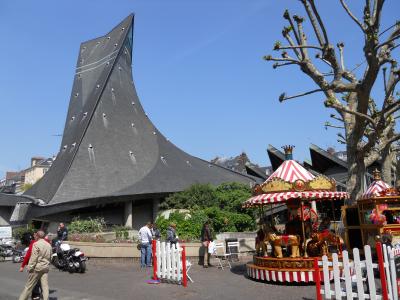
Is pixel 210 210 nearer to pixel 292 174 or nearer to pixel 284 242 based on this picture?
pixel 292 174

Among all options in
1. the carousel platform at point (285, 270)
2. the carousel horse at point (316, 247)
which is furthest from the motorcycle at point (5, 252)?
the carousel horse at point (316, 247)

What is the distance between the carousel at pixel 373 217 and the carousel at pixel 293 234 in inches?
50.4

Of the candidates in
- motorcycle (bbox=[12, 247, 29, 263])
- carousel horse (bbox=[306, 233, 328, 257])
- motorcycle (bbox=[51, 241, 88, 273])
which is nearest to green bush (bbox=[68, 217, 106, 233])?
motorcycle (bbox=[12, 247, 29, 263])

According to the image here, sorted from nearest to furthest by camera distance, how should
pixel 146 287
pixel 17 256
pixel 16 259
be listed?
pixel 146 287
pixel 16 259
pixel 17 256

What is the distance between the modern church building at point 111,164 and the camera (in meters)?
30.6

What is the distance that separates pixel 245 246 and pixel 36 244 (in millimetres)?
10247

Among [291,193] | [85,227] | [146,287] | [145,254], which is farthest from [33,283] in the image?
[85,227]

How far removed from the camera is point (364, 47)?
1199 centimetres

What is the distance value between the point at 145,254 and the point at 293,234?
5.14m

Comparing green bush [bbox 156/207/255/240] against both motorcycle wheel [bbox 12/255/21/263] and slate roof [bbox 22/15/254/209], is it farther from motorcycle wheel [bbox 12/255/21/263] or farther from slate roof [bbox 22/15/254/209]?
slate roof [bbox 22/15/254/209]

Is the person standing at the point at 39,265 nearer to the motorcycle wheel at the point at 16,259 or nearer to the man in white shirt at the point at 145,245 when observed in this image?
the man in white shirt at the point at 145,245

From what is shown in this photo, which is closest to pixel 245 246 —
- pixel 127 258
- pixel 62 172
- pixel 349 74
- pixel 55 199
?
pixel 127 258

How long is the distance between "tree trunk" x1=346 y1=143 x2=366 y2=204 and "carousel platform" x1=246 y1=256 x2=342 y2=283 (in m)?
5.51

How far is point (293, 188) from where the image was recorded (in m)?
11.4
